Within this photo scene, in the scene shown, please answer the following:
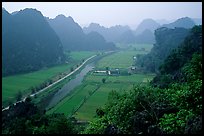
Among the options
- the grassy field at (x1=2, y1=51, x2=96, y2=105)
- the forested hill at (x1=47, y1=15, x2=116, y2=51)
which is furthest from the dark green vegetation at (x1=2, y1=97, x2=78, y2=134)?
the forested hill at (x1=47, y1=15, x2=116, y2=51)

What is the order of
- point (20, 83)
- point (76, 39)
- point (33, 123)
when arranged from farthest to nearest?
1. point (76, 39)
2. point (20, 83)
3. point (33, 123)

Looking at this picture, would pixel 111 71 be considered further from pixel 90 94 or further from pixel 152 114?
pixel 152 114

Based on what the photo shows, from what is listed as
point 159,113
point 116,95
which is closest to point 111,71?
point 116,95

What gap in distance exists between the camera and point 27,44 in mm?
39562

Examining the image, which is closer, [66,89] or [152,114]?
[152,114]

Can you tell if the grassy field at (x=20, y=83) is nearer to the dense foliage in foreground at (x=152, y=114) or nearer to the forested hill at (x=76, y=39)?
the dense foliage in foreground at (x=152, y=114)

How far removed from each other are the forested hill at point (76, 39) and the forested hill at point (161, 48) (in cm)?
1970

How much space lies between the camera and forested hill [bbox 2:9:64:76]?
33.0 metres

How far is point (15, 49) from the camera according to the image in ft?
119

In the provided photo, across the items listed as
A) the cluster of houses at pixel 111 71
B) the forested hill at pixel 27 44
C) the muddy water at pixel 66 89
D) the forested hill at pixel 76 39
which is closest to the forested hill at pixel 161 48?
the cluster of houses at pixel 111 71

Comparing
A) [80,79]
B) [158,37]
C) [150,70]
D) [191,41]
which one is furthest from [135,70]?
[191,41]

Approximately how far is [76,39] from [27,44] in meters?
26.4

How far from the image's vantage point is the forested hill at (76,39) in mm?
61594

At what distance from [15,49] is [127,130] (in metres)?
32.6
